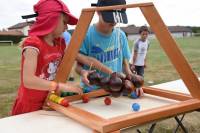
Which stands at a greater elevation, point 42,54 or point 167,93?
point 42,54

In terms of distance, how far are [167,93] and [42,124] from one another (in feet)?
2.94

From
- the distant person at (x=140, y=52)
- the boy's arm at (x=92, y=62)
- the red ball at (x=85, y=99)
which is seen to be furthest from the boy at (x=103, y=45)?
the distant person at (x=140, y=52)

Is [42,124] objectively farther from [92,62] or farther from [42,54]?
[92,62]

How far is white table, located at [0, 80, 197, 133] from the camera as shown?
5.81 ft

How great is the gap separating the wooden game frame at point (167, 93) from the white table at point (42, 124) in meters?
0.03

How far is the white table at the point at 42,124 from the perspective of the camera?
69.7 inches

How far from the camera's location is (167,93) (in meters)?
2.34

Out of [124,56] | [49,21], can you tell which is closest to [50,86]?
[49,21]

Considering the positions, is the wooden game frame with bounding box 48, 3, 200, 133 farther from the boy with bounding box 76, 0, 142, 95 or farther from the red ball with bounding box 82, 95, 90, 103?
the boy with bounding box 76, 0, 142, 95

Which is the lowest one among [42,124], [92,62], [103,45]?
[42,124]

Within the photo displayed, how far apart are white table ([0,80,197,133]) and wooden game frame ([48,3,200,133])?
35 millimetres

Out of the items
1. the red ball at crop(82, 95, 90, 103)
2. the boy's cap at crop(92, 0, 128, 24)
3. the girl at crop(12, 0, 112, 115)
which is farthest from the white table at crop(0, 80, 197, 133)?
the boy's cap at crop(92, 0, 128, 24)

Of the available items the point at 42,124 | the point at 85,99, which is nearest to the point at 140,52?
→ the point at 85,99

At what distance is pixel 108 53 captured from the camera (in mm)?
2693
